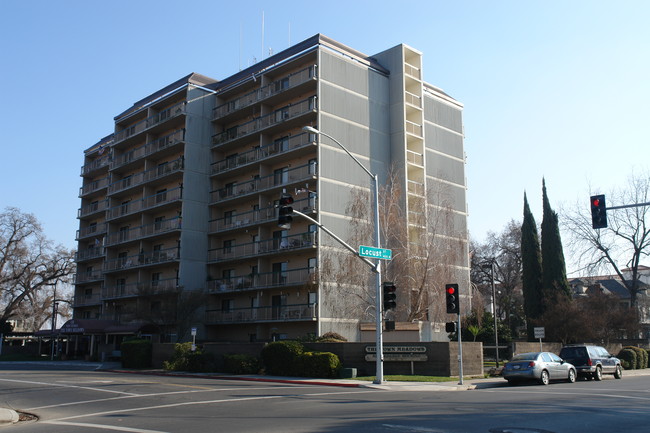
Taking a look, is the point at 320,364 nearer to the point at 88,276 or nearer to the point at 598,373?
the point at 598,373

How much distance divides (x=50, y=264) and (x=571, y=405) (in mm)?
69483

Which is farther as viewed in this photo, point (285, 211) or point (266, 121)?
point (266, 121)

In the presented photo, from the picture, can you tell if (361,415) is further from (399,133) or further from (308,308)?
(399,133)

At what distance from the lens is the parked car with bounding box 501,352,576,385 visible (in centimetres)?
2523

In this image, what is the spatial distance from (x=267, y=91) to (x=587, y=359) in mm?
31032

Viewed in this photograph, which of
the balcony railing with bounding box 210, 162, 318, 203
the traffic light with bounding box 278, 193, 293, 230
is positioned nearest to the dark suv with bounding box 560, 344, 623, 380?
the traffic light with bounding box 278, 193, 293, 230

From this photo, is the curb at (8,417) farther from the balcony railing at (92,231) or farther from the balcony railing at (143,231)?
the balcony railing at (92,231)

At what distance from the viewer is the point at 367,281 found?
1471 inches

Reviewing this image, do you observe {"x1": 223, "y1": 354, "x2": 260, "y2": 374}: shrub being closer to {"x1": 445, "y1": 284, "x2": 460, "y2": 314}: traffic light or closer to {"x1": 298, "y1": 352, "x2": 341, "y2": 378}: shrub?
{"x1": 298, "y1": 352, "x2": 341, "y2": 378}: shrub

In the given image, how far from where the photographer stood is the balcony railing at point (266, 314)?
1644 inches

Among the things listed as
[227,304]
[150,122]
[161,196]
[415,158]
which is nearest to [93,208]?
[150,122]

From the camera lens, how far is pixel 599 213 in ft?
64.3

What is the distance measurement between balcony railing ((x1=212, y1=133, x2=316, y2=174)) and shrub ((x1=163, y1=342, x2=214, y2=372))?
16895 millimetres

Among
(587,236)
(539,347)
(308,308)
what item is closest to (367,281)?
(308,308)
